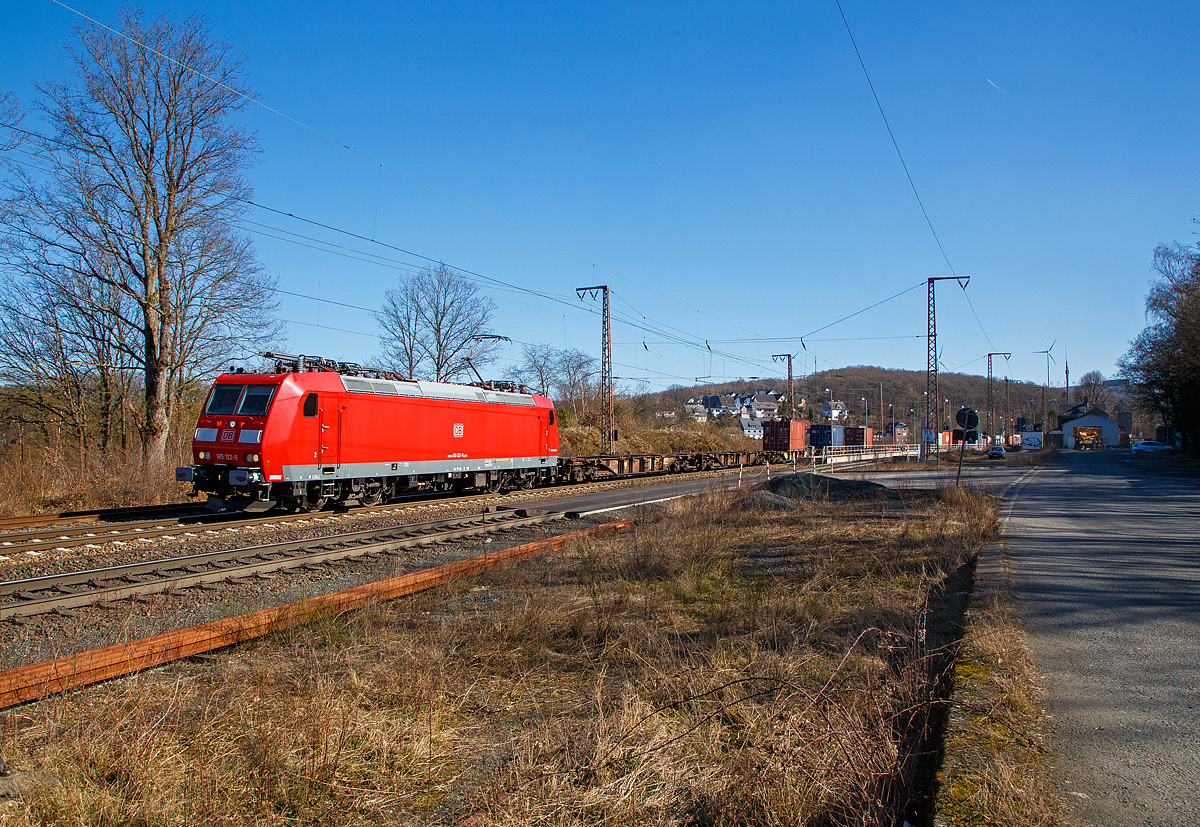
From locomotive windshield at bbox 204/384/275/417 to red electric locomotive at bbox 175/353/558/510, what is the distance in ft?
0.09

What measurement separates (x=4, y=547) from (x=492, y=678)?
10.2 metres

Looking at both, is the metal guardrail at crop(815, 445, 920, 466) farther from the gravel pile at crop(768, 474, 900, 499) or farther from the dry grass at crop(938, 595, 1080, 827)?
the dry grass at crop(938, 595, 1080, 827)

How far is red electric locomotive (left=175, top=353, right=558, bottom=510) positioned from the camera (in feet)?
48.8

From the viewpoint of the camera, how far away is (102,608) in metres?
6.89

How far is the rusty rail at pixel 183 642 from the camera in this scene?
4.66 metres

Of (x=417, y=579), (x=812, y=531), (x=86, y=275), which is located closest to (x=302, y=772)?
(x=417, y=579)

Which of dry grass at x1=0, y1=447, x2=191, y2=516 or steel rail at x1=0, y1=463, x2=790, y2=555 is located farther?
dry grass at x1=0, y1=447, x2=191, y2=516

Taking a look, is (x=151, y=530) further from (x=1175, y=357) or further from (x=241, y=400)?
(x=1175, y=357)

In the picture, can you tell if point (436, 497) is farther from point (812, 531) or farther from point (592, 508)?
point (812, 531)

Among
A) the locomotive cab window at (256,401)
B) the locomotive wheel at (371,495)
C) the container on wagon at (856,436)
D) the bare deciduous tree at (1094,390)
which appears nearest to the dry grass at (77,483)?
the locomotive wheel at (371,495)

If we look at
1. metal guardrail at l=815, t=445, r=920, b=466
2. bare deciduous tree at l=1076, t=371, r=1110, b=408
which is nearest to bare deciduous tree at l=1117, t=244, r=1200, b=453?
metal guardrail at l=815, t=445, r=920, b=466

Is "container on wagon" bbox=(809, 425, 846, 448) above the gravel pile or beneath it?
above

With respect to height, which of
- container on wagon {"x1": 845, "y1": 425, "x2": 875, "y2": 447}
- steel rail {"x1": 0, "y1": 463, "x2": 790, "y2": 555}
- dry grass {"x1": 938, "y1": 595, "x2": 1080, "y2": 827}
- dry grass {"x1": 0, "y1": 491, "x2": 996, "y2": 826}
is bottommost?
steel rail {"x1": 0, "y1": 463, "x2": 790, "y2": 555}

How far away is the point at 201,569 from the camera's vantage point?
8930mm
